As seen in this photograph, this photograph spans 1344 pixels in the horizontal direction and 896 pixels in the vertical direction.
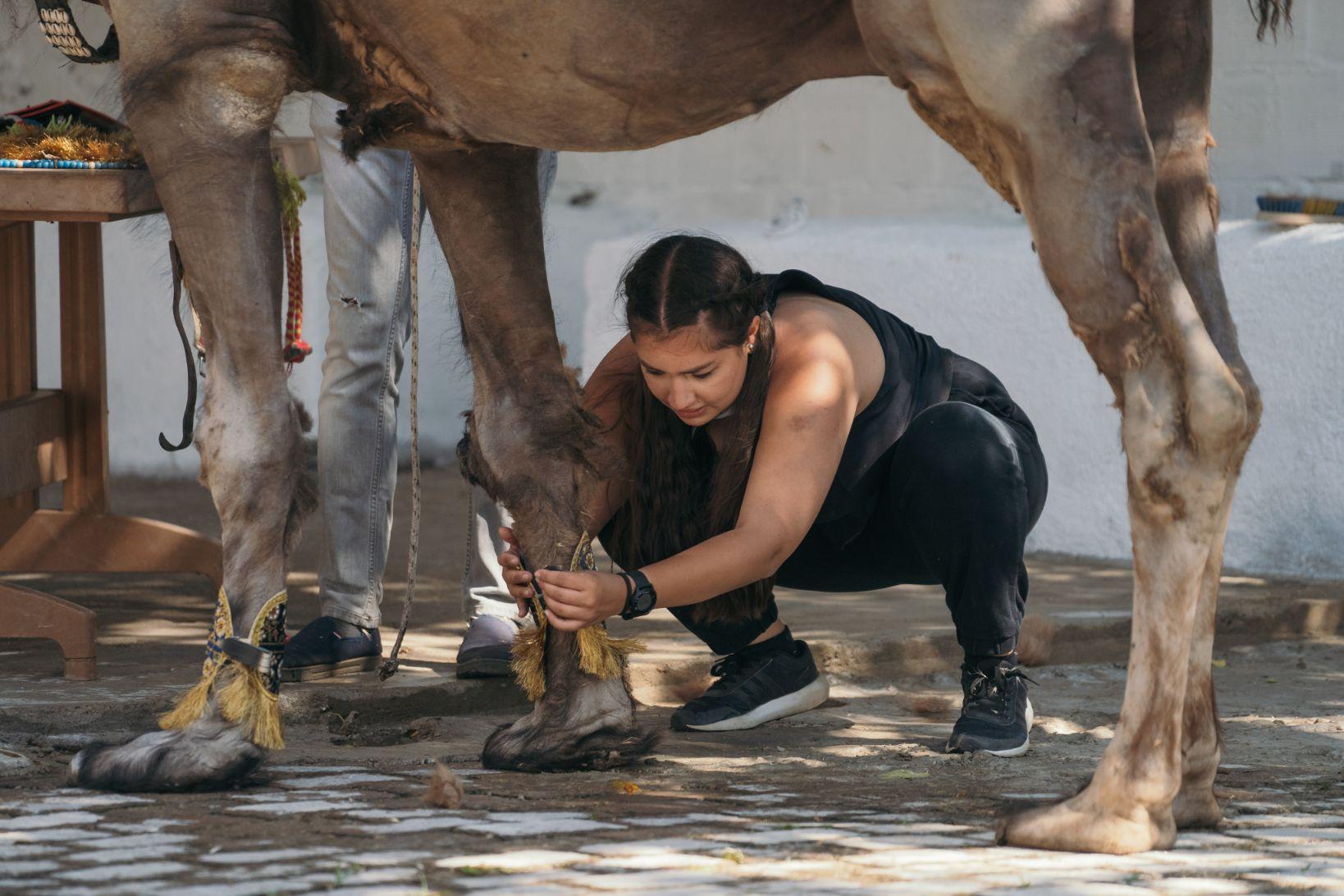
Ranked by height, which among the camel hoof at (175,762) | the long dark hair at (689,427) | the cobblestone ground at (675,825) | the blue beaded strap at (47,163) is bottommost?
the cobblestone ground at (675,825)

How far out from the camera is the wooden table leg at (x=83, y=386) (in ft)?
16.9

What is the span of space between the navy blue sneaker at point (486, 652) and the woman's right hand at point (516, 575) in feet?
2.30

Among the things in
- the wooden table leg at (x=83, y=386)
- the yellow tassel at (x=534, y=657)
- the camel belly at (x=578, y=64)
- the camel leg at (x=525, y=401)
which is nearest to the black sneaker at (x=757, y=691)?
the camel leg at (x=525, y=401)

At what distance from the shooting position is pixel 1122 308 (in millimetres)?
2463

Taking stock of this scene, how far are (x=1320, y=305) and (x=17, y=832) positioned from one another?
4.41 m

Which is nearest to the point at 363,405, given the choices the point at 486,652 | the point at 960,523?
the point at 486,652

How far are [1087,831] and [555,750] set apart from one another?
3.39 ft

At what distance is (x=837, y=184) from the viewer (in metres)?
6.76

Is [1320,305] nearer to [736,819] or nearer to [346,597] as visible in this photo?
[346,597]

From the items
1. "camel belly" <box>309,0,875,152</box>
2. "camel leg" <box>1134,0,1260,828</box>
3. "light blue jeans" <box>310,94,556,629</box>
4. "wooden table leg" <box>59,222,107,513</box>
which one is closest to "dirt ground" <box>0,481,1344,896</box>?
"light blue jeans" <box>310,94,556,629</box>

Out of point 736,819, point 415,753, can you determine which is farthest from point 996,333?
point 736,819

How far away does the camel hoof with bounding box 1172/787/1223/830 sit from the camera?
2607 mm

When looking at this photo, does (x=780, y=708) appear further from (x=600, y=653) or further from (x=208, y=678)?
(x=208, y=678)

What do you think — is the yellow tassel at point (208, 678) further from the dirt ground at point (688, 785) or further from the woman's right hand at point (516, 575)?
the woman's right hand at point (516, 575)
